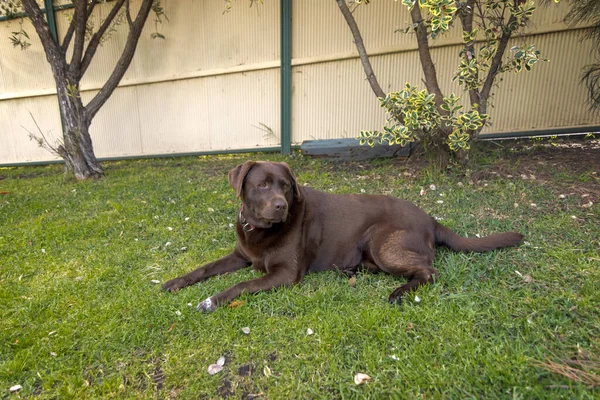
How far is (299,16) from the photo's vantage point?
7336 millimetres

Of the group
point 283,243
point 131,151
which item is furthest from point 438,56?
point 131,151

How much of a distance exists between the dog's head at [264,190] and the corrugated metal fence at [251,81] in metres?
5.07

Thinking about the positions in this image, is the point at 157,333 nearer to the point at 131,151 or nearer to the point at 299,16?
the point at 299,16

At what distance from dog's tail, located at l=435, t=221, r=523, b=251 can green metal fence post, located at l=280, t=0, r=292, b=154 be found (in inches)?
211

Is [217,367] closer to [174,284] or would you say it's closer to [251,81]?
[174,284]

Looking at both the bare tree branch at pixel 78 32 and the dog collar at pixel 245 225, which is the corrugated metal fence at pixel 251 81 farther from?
the dog collar at pixel 245 225

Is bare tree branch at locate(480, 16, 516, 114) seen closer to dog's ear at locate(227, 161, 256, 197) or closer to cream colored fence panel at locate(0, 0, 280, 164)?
dog's ear at locate(227, 161, 256, 197)

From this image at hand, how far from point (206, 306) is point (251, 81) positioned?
6766 millimetres

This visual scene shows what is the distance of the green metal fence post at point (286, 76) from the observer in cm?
732

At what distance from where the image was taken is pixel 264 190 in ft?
8.36

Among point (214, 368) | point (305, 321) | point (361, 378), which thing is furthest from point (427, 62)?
point (214, 368)

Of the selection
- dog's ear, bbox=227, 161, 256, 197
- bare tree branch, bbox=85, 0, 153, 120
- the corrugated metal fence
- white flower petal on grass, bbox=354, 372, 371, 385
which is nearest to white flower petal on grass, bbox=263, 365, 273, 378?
white flower petal on grass, bbox=354, 372, 371, 385

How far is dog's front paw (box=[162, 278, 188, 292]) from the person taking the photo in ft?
8.34

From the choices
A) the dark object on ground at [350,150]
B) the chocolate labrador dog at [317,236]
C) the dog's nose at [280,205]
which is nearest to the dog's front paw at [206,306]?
the chocolate labrador dog at [317,236]
